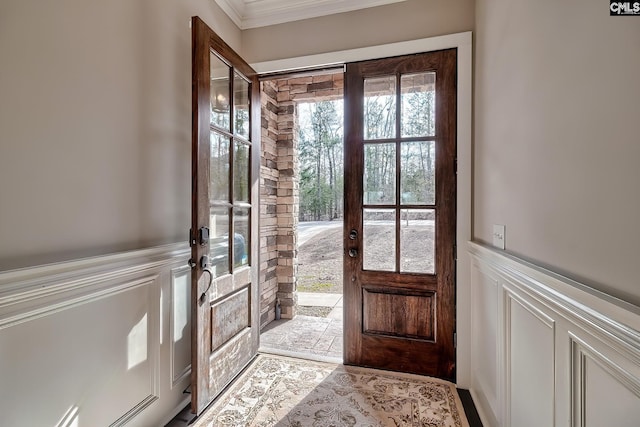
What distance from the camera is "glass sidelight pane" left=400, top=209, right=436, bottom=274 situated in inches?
83.7

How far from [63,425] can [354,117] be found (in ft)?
7.40

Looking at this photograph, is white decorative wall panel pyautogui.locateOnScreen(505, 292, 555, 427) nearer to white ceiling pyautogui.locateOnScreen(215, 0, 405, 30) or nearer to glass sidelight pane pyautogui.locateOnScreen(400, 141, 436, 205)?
glass sidelight pane pyautogui.locateOnScreen(400, 141, 436, 205)

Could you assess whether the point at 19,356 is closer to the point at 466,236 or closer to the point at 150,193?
the point at 150,193

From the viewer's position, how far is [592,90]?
807 millimetres

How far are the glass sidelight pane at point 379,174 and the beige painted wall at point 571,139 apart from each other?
0.75m

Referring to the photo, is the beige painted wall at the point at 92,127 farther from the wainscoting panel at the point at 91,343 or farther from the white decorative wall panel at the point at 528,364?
the white decorative wall panel at the point at 528,364

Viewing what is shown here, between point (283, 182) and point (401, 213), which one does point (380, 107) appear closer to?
point (401, 213)

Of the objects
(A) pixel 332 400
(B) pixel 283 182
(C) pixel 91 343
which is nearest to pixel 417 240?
(A) pixel 332 400

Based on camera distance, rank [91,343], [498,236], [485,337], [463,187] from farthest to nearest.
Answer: [463,187] < [485,337] < [498,236] < [91,343]

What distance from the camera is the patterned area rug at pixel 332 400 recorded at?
5.59 feet

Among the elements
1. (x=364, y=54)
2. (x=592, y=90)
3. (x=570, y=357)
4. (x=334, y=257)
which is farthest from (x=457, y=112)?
(x=334, y=257)

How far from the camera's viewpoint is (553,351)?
3.17ft

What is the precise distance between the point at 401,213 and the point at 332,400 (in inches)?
51.4

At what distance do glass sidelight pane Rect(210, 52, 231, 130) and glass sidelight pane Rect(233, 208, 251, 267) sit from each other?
23.6 inches
